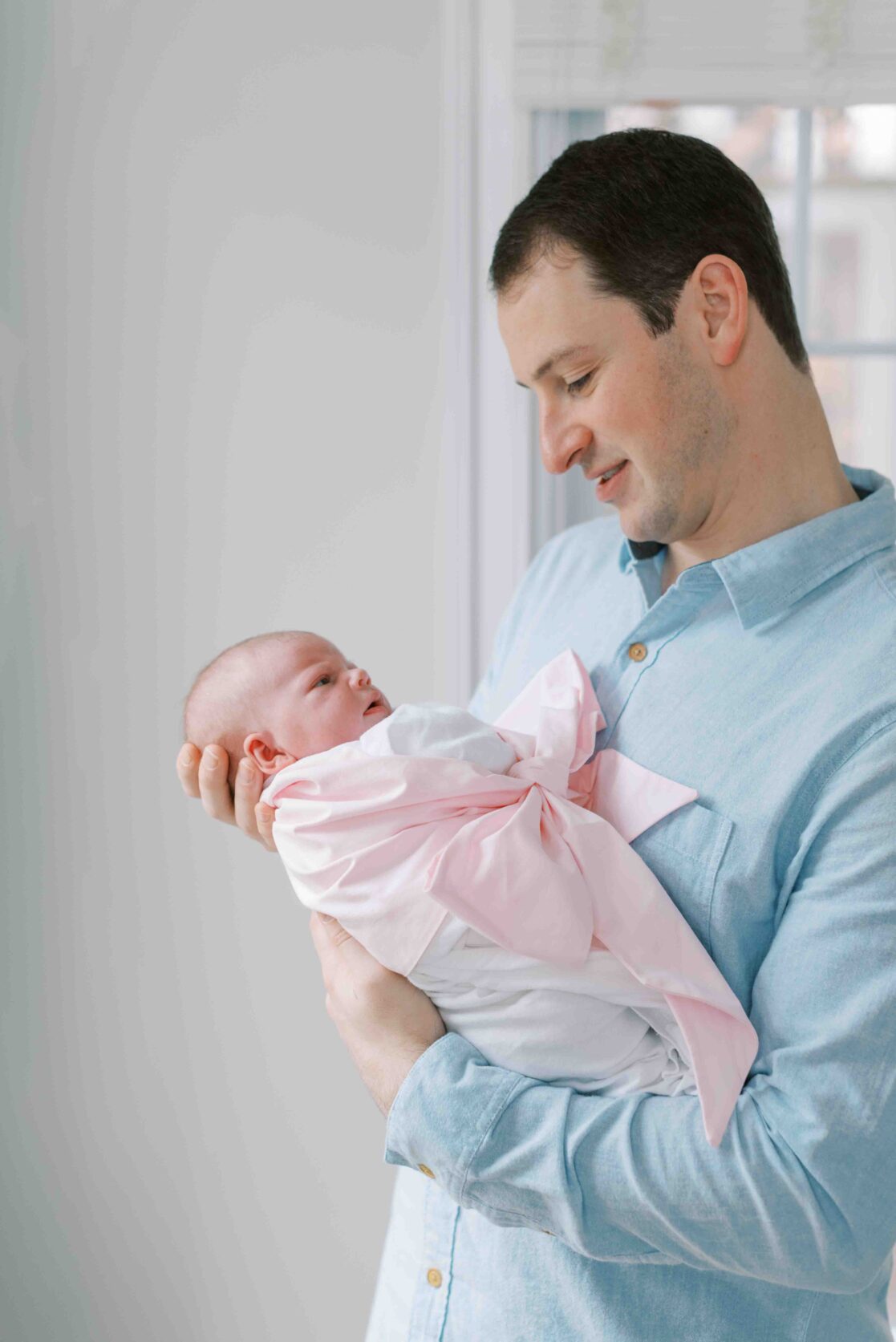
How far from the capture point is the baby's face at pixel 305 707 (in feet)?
4.34

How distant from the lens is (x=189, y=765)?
132cm

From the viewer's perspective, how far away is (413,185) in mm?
1911

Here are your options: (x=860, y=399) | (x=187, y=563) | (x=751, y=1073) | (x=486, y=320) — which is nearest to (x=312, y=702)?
(x=751, y=1073)

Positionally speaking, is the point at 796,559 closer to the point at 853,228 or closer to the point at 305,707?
the point at 305,707

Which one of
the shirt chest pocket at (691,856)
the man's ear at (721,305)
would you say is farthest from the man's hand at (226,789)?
the man's ear at (721,305)

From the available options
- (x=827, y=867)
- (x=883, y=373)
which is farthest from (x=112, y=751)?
(x=883, y=373)

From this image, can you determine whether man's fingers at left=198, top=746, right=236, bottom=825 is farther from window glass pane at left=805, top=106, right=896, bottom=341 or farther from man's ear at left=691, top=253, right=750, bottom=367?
window glass pane at left=805, top=106, right=896, bottom=341

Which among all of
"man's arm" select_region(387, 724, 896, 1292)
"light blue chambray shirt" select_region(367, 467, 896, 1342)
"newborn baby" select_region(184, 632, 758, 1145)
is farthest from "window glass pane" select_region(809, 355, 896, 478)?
"man's arm" select_region(387, 724, 896, 1292)

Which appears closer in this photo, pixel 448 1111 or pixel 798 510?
pixel 448 1111

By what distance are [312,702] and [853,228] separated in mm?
1536

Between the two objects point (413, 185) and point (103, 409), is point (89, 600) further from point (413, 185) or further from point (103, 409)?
point (413, 185)

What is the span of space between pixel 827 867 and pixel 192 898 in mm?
1398

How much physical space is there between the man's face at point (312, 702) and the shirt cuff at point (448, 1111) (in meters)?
0.42

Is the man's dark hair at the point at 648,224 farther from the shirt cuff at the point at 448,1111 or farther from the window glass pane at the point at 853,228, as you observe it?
the window glass pane at the point at 853,228
